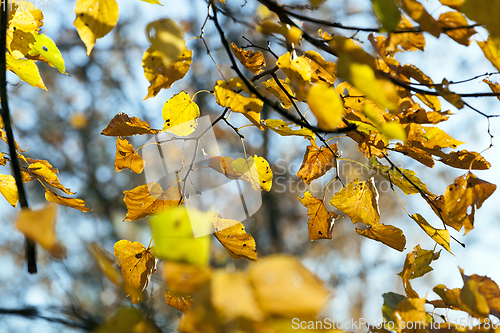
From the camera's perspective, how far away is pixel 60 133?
5.10 metres

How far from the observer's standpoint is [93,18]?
0.45m

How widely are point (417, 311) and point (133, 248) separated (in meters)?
0.55

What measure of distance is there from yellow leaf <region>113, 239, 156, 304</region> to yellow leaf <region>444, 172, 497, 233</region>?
60cm

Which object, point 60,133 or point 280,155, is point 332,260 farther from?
point 60,133

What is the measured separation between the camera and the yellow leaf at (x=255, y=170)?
0.71 m

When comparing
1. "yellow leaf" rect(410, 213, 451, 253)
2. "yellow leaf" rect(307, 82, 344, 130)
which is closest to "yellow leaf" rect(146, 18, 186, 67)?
"yellow leaf" rect(307, 82, 344, 130)

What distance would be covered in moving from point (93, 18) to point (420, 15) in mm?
454

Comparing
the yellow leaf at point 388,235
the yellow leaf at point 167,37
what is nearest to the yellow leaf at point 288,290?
the yellow leaf at point 167,37

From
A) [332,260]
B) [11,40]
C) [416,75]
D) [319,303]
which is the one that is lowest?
[319,303]

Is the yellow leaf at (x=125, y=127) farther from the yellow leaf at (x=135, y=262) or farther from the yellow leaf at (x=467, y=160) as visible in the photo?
the yellow leaf at (x=467, y=160)

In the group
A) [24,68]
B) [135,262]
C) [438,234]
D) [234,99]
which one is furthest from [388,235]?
[24,68]

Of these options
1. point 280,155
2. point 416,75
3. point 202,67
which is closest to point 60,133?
point 202,67

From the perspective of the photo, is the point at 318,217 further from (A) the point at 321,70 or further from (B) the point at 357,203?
(A) the point at 321,70

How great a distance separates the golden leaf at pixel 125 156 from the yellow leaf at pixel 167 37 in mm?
358
